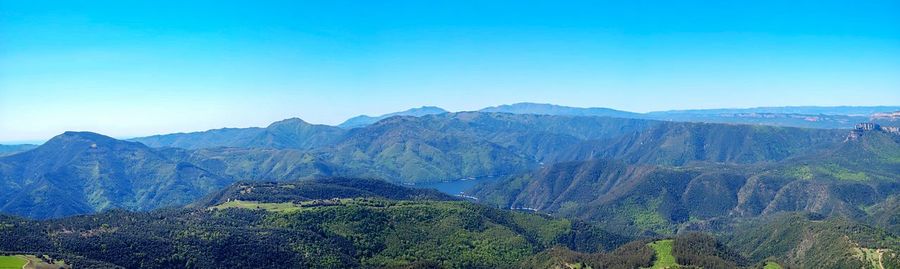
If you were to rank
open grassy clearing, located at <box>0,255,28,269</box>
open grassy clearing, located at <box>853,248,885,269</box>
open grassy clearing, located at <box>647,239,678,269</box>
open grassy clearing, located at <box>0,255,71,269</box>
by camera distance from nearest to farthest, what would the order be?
1. open grassy clearing, located at <box>0,255,28,269</box>
2. open grassy clearing, located at <box>0,255,71,269</box>
3. open grassy clearing, located at <box>647,239,678,269</box>
4. open grassy clearing, located at <box>853,248,885,269</box>

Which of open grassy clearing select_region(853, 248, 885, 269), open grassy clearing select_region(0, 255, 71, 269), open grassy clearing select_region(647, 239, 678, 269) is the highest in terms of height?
open grassy clearing select_region(0, 255, 71, 269)

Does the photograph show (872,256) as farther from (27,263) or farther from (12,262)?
(12,262)

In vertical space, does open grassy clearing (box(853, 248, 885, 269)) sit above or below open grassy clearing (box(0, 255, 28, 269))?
below

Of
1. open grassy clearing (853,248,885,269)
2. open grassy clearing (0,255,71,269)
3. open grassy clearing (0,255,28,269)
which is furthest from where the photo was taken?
open grassy clearing (853,248,885,269)

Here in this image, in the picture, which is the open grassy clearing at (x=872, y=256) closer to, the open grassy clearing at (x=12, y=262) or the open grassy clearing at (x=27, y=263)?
the open grassy clearing at (x=27, y=263)

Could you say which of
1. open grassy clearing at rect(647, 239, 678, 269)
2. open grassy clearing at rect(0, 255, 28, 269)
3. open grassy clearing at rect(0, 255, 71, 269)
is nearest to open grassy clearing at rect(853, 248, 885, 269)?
open grassy clearing at rect(647, 239, 678, 269)

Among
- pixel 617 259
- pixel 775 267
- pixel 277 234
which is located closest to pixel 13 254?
pixel 277 234

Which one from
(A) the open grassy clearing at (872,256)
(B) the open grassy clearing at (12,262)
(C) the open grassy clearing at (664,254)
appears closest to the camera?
(B) the open grassy clearing at (12,262)

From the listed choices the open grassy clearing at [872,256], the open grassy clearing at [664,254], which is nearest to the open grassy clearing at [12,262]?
the open grassy clearing at [664,254]

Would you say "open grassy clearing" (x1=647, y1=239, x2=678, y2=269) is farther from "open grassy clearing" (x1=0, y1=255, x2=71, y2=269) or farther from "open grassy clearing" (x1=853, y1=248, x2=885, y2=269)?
"open grassy clearing" (x1=0, y1=255, x2=71, y2=269)

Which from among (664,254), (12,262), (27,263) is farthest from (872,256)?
(12,262)
